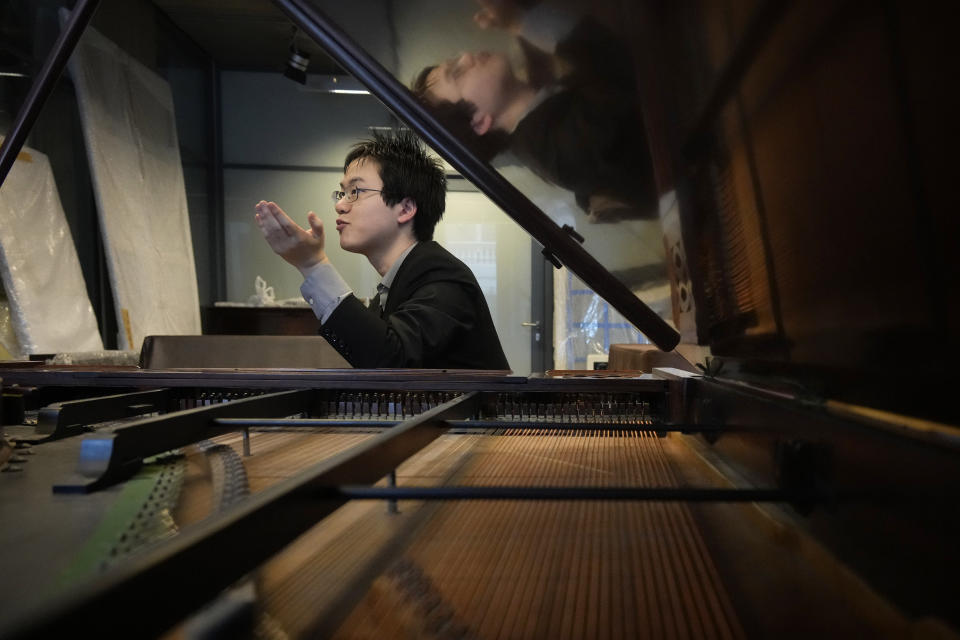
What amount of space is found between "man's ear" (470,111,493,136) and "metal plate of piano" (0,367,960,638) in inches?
19.2

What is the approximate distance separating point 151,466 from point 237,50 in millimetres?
6040

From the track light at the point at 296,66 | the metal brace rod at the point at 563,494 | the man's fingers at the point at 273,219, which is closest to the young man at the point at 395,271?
the man's fingers at the point at 273,219

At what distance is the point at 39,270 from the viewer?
12.4 ft

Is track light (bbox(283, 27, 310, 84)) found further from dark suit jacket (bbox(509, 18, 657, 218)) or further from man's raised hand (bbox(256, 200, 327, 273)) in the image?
dark suit jacket (bbox(509, 18, 657, 218))

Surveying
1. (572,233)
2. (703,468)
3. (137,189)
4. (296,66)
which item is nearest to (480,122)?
(572,233)

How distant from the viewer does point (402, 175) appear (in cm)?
233

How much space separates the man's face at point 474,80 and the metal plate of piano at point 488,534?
19.8 inches

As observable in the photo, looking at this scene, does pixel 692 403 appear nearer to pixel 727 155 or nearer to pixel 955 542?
pixel 727 155

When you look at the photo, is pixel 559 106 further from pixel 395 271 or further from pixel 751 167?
pixel 395 271

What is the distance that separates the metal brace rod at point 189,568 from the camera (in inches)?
9.5

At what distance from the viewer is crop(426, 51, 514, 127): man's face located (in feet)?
3.29

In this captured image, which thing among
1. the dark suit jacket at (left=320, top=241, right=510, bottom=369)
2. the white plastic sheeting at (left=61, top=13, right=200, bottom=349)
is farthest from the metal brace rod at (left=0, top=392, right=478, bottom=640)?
the white plastic sheeting at (left=61, top=13, right=200, bottom=349)

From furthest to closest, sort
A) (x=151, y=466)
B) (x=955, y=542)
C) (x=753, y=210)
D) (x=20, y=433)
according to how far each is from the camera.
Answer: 1. (x=20, y=433)
2. (x=151, y=466)
3. (x=753, y=210)
4. (x=955, y=542)

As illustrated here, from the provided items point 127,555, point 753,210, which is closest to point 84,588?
point 127,555
